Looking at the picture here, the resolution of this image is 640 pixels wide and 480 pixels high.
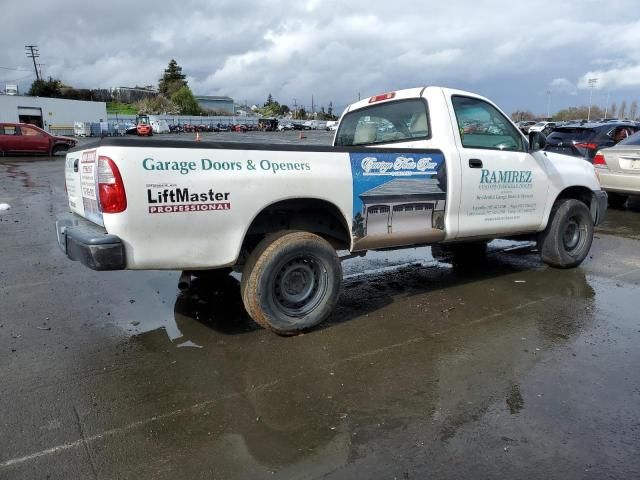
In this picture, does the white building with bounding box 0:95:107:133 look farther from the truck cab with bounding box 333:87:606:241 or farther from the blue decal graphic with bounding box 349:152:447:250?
the blue decal graphic with bounding box 349:152:447:250

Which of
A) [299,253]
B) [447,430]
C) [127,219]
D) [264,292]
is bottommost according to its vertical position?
[447,430]

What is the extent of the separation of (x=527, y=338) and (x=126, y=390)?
3.11 metres

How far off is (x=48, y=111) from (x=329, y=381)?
6786cm

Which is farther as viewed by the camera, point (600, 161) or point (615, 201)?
point (615, 201)

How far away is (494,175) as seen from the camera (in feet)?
17.2

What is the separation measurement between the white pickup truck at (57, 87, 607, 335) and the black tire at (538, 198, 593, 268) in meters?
0.02

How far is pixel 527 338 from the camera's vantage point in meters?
4.26

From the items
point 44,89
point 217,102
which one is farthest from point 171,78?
point 44,89

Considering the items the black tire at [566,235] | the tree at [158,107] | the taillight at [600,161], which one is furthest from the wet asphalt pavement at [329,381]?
the tree at [158,107]

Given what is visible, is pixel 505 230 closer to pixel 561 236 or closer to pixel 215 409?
pixel 561 236

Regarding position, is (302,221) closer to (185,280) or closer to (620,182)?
(185,280)

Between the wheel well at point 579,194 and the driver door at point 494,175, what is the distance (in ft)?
2.13

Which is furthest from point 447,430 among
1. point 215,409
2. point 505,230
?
point 505,230

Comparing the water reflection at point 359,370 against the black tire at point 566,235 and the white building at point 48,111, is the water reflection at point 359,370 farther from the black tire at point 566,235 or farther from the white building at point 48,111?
the white building at point 48,111
